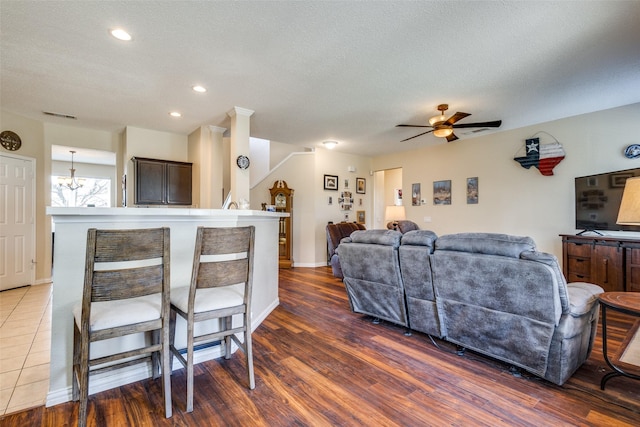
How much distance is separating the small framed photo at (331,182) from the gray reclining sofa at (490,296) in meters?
3.93

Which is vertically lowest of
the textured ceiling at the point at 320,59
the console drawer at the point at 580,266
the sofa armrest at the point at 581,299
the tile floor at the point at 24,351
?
the tile floor at the point at 24,351

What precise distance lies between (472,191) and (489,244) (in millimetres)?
3991

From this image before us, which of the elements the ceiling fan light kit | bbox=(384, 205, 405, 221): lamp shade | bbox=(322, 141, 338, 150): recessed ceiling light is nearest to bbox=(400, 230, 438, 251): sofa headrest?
the ceiling fan light kit

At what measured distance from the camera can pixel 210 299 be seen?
6.08 feet

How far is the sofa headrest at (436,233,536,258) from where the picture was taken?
2039 mm

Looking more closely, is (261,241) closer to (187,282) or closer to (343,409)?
(187,282)

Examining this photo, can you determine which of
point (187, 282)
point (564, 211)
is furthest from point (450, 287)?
point (564, 211)

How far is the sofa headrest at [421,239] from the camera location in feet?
8.33

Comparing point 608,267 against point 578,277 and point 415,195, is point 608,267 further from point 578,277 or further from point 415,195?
point 415,195

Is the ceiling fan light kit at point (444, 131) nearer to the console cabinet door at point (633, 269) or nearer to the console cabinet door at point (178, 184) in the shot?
the console cabinet door at point (633, 269)

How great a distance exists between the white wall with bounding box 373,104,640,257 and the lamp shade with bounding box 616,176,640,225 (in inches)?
130

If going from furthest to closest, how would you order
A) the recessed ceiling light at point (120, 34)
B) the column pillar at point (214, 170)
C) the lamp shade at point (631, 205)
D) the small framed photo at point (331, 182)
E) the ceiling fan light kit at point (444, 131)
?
1. the small framed photo at point (331, 182)
2. the column pillar at point (214, 170)
3. the ceiling fan light kit at point (444, 131)
4. the recessed ceiling light at point (120, 34)
5. the lamp shade at point (631, 205)

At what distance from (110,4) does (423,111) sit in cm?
369

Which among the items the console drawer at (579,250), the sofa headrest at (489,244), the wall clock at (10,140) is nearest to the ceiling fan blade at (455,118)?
the sofa headrest at (489,244)
